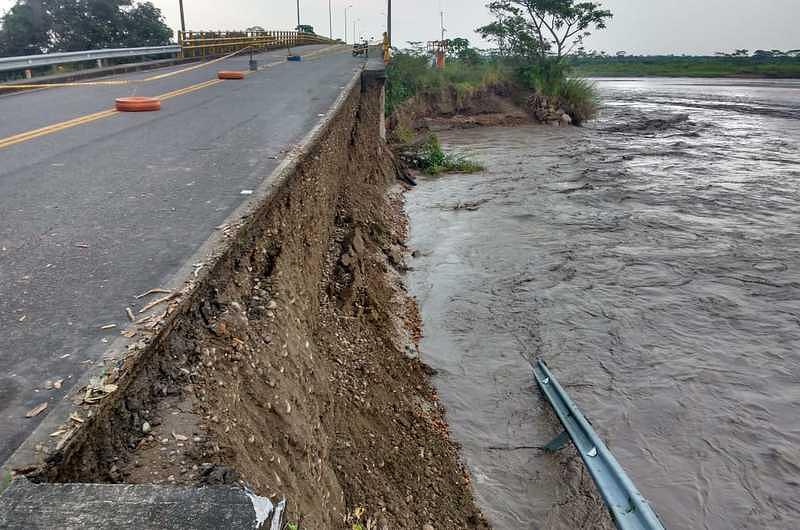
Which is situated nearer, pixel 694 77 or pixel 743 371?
pixel 743 371

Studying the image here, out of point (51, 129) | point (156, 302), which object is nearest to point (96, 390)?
point (156, 302)

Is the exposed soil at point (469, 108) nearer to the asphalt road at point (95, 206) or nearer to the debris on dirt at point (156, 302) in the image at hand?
the asphalt road at point (95, 206)

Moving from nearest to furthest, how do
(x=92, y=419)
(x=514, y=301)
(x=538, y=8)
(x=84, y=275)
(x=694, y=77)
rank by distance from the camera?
(x=92, y=419)
(x=84, y=275)
(x=514, y=301)
(x=538, y=8)
(x=694, y=77)

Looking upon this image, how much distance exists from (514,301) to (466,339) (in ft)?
5.11

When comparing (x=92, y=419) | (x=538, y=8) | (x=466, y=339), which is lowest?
(x=466, y=339)

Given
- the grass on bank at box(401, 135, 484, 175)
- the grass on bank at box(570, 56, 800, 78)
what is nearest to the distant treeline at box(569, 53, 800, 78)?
the grass on bank at box(570, 56, 800, 78)

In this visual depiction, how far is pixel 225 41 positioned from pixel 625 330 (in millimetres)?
28970

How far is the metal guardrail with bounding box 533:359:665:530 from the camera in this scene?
13.6 ft

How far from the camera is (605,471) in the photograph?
4.84 meters

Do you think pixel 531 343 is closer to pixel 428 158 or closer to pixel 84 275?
pixel 84 275

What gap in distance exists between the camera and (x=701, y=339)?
845 centimetres

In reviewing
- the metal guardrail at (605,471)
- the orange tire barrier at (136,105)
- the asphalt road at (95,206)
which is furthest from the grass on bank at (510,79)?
the metal guardrail at (605,471)

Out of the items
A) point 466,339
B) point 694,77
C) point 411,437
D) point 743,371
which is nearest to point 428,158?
point 466,339

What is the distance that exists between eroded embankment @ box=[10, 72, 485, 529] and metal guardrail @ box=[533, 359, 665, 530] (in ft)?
3.75
